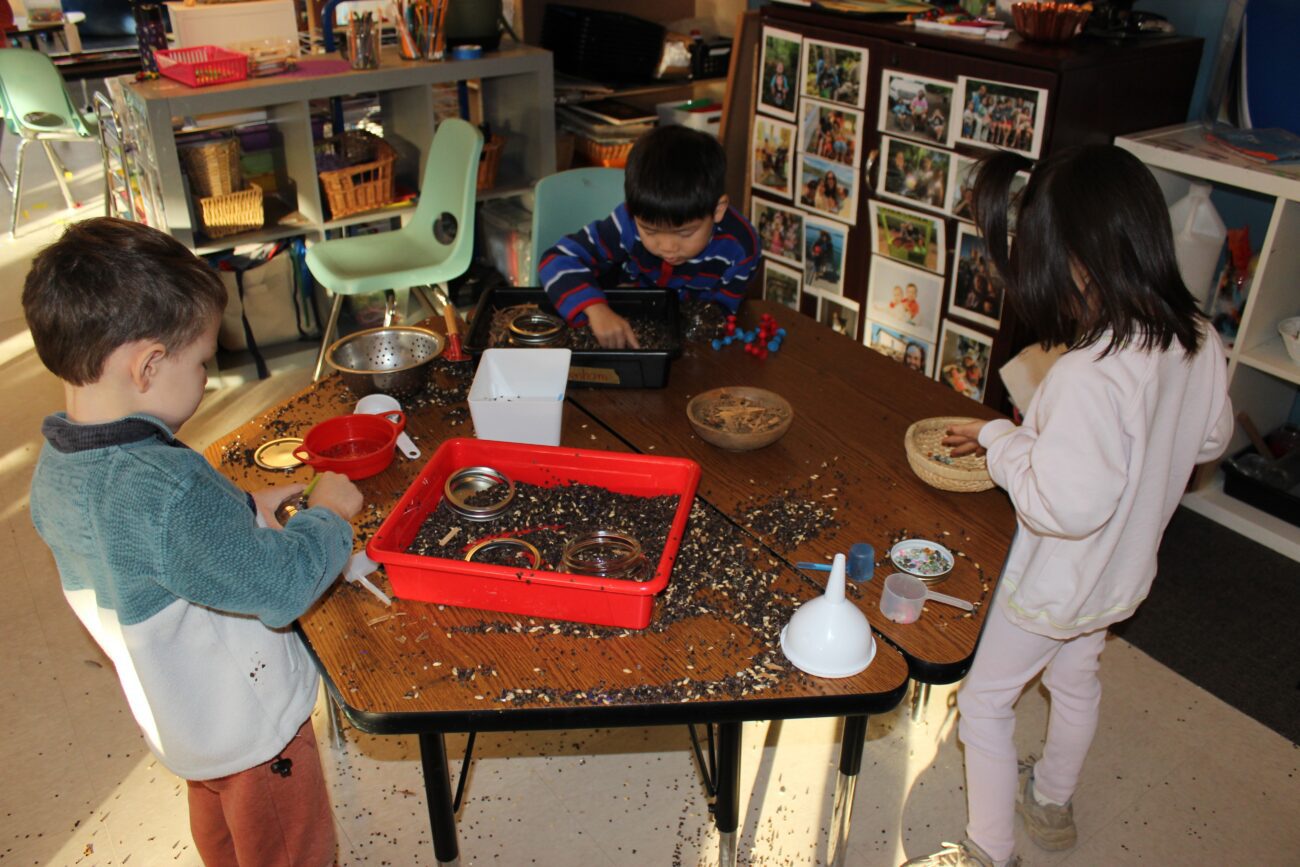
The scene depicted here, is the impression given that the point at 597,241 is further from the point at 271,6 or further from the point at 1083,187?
the point at 271,6

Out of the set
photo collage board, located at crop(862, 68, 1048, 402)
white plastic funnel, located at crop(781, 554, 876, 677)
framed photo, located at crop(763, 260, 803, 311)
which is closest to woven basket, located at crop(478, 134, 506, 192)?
framed photo, located at crop(763, 260, 803, 311)

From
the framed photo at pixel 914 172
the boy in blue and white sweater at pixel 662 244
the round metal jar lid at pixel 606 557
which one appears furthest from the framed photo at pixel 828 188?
the round metal jar lid at pixel 606 557

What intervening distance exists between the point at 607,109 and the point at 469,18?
1.84 ft

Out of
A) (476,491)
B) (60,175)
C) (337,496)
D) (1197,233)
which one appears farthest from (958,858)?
(60,175)

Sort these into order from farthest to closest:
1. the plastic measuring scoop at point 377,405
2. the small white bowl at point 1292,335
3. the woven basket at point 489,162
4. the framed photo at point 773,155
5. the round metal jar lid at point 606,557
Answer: the woven basket at point 489,162 → the framed photo at point 773,155 → the small white bowl at point 1292,335 → the plastic measuring scoop at point 377,405 → the round metal jar lid at point 606,557

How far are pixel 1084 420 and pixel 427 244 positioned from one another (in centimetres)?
238

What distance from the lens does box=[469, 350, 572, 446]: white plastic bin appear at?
1.59 m

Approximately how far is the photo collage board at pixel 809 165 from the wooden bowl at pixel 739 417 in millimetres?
1319

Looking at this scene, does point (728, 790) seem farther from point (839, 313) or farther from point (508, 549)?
point (839, 313)

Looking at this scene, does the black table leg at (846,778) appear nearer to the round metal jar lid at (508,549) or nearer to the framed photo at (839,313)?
the round metal jar lid at (508,549)

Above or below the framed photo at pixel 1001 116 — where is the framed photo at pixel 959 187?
below

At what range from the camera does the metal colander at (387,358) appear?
5.90ft

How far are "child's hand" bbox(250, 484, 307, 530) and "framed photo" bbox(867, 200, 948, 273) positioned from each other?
6.22 feet

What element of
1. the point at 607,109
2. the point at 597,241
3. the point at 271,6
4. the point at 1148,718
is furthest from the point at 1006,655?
the point at 271,6
